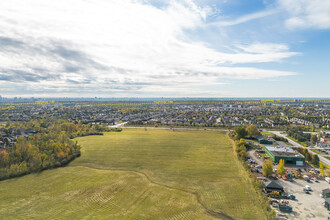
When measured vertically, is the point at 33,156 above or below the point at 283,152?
above

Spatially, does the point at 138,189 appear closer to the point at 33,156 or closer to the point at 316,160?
the point at 33,156

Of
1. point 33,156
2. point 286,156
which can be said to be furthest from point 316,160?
point 33,156

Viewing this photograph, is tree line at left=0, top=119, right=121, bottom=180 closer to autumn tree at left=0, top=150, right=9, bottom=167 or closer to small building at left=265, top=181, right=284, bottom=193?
autumn tree at left=0, top=150, right=9, bottom=167

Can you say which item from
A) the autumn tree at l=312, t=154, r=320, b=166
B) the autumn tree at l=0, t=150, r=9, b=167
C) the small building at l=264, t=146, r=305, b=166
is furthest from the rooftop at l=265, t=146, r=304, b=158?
the autumn tree at l=0, t=150, r=9, b=167

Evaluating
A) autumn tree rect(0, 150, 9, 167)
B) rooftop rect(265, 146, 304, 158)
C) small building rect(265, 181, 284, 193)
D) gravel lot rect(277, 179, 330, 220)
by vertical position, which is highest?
autumn tree rect(0, 150, 9, 167)

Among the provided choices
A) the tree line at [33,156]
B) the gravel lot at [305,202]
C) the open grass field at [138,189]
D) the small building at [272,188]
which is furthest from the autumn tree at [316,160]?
the tree line at [33,156]

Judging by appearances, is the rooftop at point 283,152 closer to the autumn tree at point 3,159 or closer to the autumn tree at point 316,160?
the autumn tree at point 316,160
